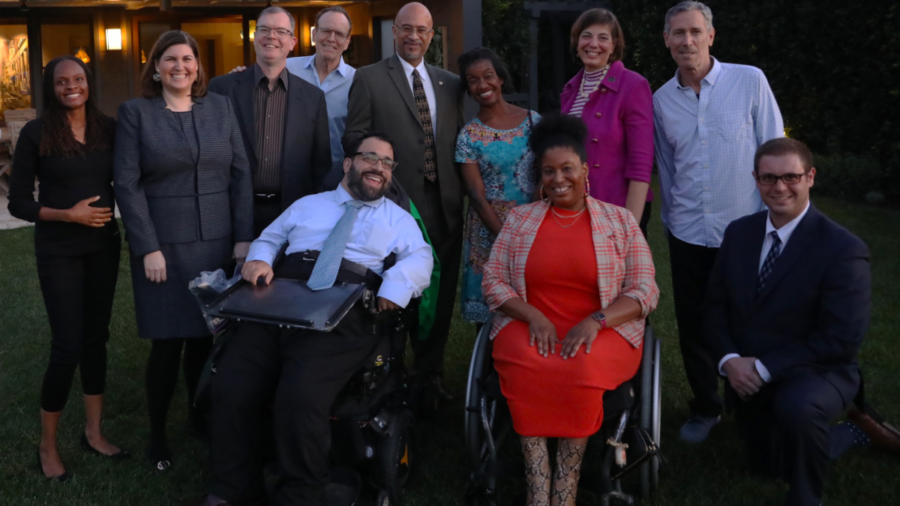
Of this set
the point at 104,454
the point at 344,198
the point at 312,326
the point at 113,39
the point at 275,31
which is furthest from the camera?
the point at 113,39

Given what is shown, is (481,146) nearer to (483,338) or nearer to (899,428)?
(483,338)

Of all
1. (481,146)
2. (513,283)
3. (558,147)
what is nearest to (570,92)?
(481,146)

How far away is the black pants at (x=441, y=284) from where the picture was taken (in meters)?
4.25

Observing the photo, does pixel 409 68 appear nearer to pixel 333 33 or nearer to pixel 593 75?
pixel 333 33

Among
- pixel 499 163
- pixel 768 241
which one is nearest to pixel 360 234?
pixel 499 163

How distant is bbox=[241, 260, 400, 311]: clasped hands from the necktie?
168 mm

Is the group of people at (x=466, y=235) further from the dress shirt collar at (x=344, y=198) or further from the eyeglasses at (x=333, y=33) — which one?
the eyeglasses at (x=333, y=33)

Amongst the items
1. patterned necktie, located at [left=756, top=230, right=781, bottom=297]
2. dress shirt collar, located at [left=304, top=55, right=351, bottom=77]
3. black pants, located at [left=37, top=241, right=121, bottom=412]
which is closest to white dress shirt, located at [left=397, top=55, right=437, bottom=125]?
dress shirt collar, located at [left=304, top=55, right=351, bottom=77]

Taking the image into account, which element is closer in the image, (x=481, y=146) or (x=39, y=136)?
(x=39, y=136)

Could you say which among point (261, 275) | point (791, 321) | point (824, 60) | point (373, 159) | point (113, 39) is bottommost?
point (791, 321)

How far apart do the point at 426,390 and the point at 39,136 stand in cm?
206

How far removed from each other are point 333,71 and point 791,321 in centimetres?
260

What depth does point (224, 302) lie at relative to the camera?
3.32 metres

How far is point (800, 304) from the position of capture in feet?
10.6
